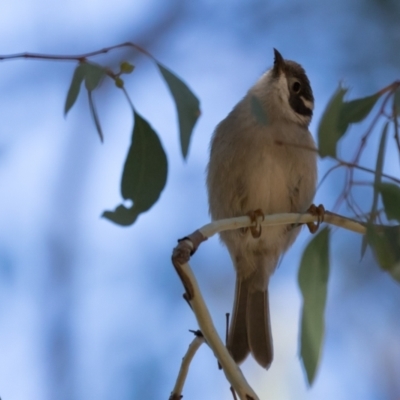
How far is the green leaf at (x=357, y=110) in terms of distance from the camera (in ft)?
4.80

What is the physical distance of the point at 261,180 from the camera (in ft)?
9.26

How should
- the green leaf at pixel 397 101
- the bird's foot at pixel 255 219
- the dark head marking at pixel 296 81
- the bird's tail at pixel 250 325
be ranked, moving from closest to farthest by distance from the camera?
1. the green leaf at pixel 397 101
2. the bird's foot at pixel 255 219
3. the bird's tail at pixel 250 325
4. the dark head marking at pixel 296 81

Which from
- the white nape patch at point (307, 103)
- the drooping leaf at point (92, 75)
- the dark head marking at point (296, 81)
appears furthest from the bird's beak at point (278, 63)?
the drooping leaf at point (92, 75)

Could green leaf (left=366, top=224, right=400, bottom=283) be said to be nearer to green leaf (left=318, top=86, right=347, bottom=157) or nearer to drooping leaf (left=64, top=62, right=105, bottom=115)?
green leaf (left=318, top=86, right=347, bottom=157)

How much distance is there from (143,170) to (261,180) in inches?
48.6

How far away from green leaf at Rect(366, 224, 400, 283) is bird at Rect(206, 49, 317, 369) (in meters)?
1.10

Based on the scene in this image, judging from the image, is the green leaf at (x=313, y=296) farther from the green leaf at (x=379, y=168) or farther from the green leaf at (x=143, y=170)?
the green leaf at (x=143, y=170)

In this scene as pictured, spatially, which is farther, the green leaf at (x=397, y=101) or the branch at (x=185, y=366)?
the branch at (x=185, y=366)

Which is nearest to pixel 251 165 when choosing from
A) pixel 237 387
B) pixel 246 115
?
pixel 246 115

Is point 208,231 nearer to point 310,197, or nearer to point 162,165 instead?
point 162,165

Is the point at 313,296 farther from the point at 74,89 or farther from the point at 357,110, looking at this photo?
the point at 74,89

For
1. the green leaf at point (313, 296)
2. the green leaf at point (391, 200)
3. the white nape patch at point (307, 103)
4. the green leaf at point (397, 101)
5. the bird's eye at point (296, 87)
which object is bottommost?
the green leaf at point (313, 296)

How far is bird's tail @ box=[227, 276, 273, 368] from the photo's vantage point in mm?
3018

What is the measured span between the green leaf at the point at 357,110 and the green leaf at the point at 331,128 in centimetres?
1
